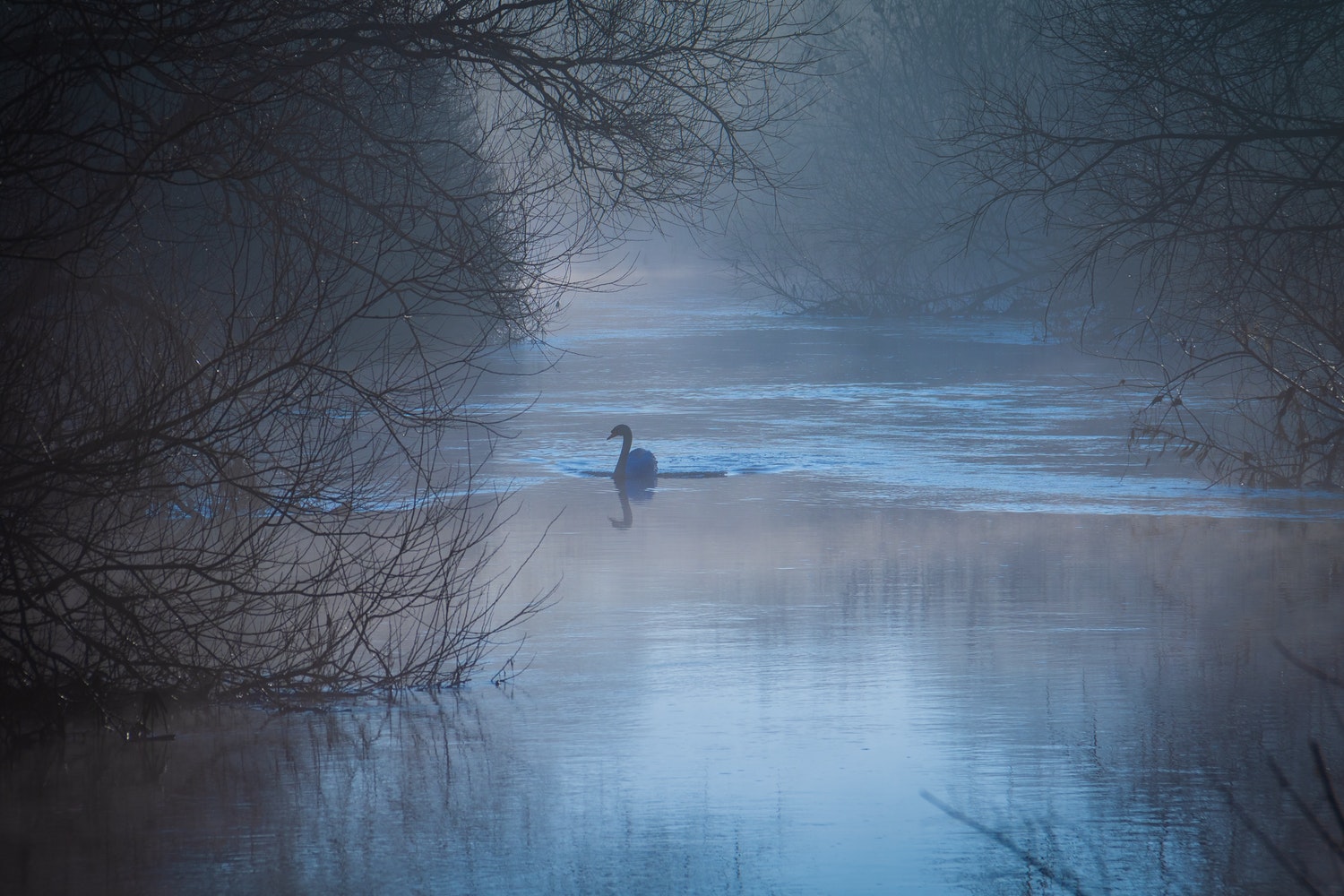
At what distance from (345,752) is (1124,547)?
7.36 metres

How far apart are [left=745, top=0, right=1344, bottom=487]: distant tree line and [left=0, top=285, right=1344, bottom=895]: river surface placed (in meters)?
2.01

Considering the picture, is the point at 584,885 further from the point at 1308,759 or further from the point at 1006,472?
the point at 1006,472

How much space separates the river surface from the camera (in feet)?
20.4

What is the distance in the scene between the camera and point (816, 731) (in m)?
7.98

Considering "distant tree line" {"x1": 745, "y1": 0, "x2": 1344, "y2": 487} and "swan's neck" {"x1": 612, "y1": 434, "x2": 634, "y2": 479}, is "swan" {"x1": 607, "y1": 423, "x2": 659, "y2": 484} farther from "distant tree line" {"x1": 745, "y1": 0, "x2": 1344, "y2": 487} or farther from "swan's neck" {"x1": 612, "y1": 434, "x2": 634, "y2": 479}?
"distant tree line" {"x1": 745, "y1": 0, "x2": 1344, "y2": 487}

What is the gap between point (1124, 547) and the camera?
12953 millimetres

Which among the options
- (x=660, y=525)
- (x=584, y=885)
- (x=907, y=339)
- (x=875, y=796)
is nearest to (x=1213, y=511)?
(x=660, y=525)

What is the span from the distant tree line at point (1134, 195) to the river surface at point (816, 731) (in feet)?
6.59

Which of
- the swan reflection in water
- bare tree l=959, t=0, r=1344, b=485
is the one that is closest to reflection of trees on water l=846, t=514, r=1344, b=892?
bare tree l=959, t=0, r=1344, b=485

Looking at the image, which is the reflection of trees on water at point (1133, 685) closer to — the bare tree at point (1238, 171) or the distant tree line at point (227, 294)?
the bare tree at point (1238, 171)

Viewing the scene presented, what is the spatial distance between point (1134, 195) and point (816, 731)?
12568mm

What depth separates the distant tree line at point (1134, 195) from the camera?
12.3m

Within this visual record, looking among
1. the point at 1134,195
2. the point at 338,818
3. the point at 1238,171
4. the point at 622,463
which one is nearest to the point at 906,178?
the point at 1134,195

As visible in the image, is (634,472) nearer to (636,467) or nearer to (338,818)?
(636,467)
